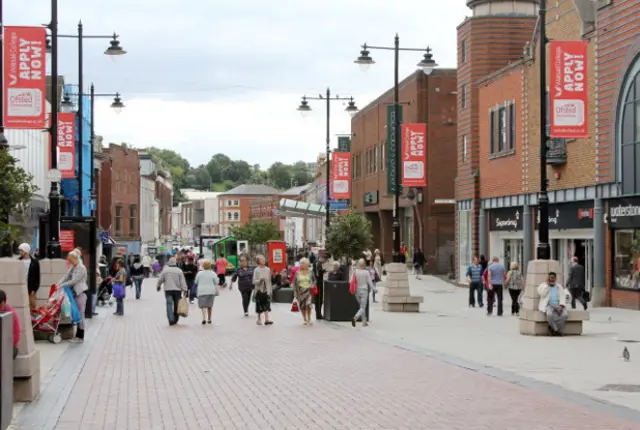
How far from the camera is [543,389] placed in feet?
44.9

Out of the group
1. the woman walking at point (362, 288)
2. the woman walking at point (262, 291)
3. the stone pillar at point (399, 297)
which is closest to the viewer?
the woman walking at point (362, 288)

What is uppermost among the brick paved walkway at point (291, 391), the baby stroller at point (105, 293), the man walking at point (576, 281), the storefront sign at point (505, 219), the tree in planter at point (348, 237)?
the storefront sign at point (505, 219)

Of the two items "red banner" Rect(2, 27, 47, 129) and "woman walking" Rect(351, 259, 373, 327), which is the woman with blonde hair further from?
"red banner" Rect(2, 27, 47, 129)

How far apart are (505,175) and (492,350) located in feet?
84.0

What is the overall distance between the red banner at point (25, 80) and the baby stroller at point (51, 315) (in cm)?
529

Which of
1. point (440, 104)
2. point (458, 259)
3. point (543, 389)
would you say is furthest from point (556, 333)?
point (440, 104)

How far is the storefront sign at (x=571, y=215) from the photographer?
35.5 m

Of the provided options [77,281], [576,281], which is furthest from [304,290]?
[576,281]

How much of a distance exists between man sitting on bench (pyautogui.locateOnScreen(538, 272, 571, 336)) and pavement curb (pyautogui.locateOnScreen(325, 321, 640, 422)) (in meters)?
3.36

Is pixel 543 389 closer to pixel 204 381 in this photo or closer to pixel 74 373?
pixel 204 381

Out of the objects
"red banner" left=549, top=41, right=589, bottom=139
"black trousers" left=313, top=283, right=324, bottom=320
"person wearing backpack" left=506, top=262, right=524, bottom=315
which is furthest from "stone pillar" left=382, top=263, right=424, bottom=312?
"red banner" left=549, top=41, right=589, bottom=139

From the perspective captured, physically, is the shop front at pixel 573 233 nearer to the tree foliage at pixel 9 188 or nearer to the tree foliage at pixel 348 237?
the tree foliage at pixel 348 237

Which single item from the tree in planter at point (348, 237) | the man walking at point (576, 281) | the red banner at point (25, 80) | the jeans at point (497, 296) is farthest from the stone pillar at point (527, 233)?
the red banner at point (25, 80)

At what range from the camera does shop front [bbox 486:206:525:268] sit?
43.5 metres
